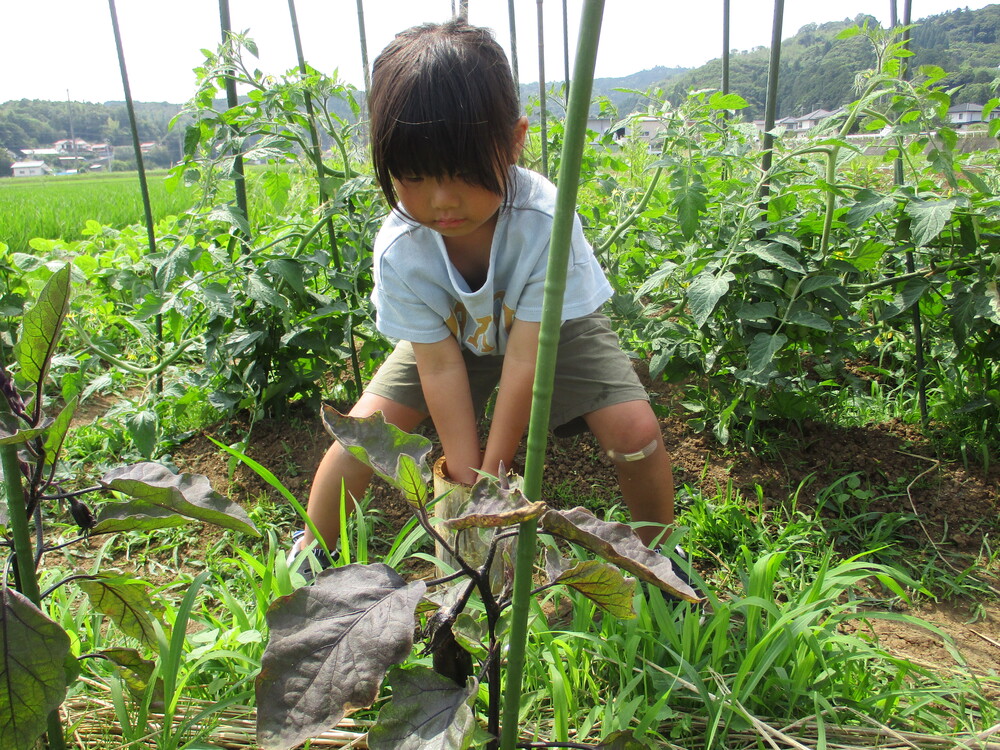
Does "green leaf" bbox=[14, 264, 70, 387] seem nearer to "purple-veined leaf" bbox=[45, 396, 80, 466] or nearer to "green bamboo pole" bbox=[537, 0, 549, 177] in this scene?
"purple-veined leaf" bbox=[45, 396, 80, 466]

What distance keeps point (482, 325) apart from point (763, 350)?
27.1 inches

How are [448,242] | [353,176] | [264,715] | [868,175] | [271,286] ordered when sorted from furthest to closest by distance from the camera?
[868,175]
[353,176]
[271,286]
[448,242]
[264,715]

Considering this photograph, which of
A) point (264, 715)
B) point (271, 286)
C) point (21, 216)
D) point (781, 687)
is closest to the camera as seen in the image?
point (264, 715)

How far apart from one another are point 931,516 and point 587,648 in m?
1.08

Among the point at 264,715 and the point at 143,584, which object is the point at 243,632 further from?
the point at 264,715

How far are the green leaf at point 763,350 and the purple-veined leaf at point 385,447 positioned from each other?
47.5 inches

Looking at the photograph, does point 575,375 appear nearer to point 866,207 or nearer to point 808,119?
point 866,207

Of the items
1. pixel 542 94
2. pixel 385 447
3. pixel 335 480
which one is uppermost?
pixel 542 94

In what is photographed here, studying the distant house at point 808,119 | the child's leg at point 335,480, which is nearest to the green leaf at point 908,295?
the distant house at point 808,119

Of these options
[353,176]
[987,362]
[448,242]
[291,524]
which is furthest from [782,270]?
[291,524]

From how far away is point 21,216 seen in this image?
698 centimetres

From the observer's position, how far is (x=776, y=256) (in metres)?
1.66

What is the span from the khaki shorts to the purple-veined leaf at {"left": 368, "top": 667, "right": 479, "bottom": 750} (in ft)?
3.05

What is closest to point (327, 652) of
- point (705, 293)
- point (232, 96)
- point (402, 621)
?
point (402, 621)
